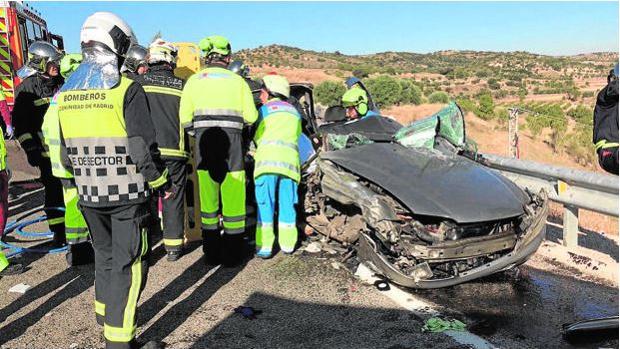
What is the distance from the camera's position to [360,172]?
4.75 metres

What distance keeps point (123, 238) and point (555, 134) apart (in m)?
15.4

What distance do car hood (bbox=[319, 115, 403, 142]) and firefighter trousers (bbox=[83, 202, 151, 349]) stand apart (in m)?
2.94

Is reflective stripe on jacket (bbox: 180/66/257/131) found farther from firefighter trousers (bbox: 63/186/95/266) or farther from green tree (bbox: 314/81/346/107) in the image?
green tree (bbox: 314/81/346/107)

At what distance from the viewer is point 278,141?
535 centimetres

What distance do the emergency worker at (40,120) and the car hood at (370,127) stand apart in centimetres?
304

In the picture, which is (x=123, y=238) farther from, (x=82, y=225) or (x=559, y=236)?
(x=559, y=236)

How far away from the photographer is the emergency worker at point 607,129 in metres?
3.91

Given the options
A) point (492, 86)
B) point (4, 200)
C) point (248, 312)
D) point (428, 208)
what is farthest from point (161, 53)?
point (492, 86)

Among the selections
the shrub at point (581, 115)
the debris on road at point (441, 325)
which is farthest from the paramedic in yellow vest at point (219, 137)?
the shrub at point (581, 115)

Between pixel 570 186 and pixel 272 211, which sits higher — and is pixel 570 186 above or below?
above

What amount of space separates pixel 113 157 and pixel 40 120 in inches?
127

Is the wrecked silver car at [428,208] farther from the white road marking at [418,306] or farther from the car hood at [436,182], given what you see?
the white road marking at [418,306]

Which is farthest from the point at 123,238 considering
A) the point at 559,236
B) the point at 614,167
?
the point at 559,236

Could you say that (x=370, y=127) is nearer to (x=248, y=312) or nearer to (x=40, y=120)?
(x=248, y=312)
